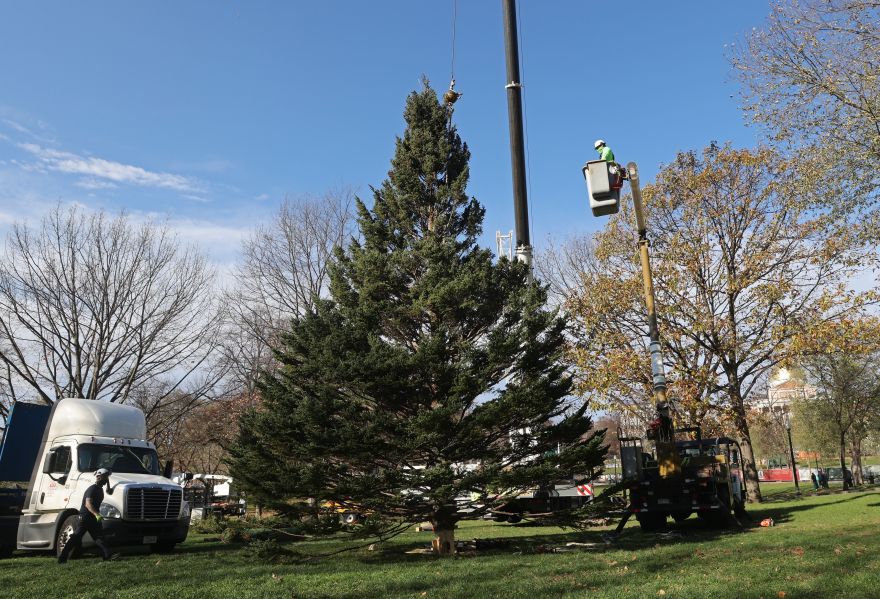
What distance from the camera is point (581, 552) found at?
11.4 m

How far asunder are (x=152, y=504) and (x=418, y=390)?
282 inches

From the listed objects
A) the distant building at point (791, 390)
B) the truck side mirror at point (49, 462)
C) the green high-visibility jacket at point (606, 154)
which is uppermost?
the distant building at point (791, 390)

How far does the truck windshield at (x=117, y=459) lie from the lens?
14922mm

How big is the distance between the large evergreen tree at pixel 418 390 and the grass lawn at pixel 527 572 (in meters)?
1.34

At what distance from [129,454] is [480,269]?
10.1m

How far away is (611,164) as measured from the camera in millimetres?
8383

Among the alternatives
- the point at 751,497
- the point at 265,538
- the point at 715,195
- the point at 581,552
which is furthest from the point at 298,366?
the point at 751,497

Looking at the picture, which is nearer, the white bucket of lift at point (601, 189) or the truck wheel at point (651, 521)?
the white bucket of lift at point (601, 189)

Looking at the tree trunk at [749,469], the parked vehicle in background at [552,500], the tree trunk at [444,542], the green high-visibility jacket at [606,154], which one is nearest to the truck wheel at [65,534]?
the tree trunk at [444,542]

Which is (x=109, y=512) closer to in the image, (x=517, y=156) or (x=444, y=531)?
(x=444, y=531)

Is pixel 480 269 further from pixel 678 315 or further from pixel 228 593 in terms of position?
pixel 678 315

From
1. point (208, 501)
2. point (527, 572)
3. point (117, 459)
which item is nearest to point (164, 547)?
point (117, 459)

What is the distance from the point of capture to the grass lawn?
23.4 ft

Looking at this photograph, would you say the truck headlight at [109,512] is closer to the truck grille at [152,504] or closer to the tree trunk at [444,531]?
the truck grille at [152,504]
